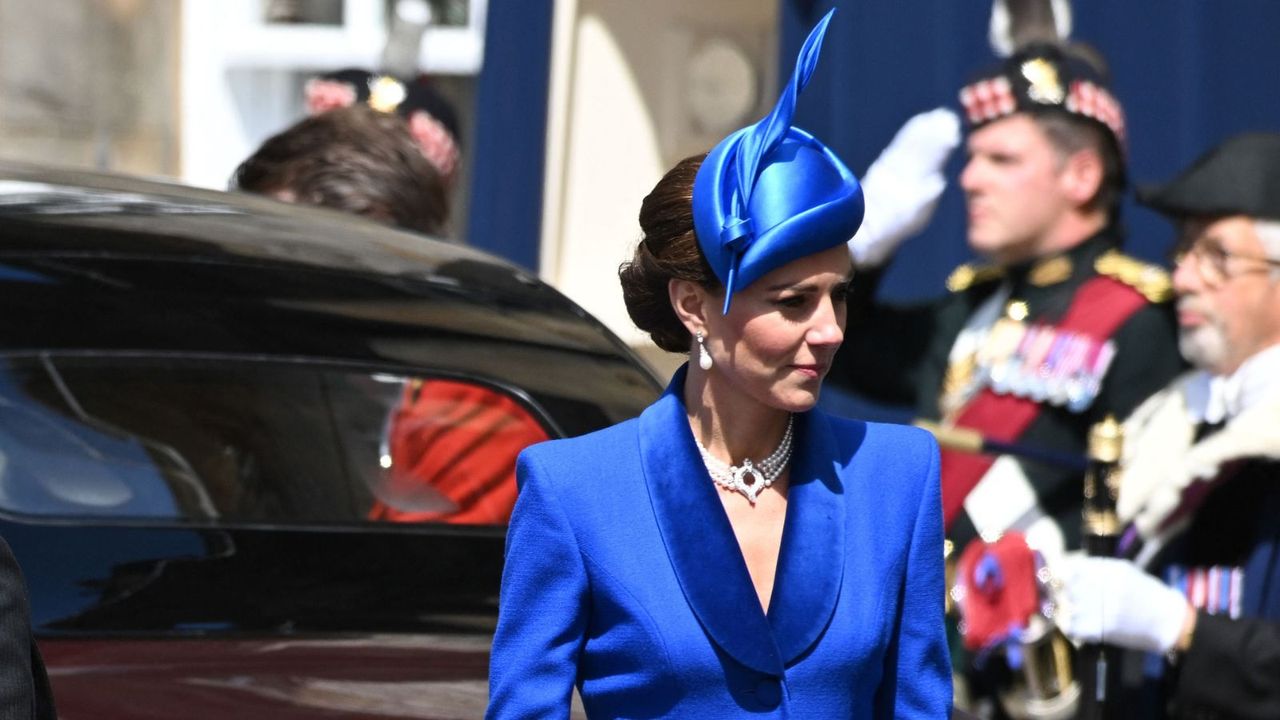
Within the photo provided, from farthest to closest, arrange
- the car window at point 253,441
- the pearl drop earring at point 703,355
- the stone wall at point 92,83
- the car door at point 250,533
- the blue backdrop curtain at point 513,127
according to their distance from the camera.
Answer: the stone wall at point 92,83
the blue backdrop curtain at point 513,127
the car window at point 253,441
the car door at point 250,533
the pearl drop earring at point 703,355

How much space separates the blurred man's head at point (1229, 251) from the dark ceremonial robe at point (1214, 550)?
153mm

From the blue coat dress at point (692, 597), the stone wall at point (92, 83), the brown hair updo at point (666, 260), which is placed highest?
the brown hair updo at point (666, 260)

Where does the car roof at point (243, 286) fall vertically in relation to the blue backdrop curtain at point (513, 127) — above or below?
above

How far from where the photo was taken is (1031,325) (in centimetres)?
434

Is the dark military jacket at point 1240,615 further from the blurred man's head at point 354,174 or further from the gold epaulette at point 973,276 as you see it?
the blurred man's head at point 354,174

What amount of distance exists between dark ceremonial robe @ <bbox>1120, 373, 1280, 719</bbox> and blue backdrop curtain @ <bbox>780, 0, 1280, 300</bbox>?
3.85ft

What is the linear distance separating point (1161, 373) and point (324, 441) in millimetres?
1813

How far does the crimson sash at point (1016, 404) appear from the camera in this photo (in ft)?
13.9

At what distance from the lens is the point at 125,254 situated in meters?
2.99

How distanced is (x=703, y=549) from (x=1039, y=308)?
2312 mm

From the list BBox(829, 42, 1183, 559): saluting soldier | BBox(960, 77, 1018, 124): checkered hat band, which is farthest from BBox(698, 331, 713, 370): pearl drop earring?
BBox(960, 77, 1018, 124): checkered hat band

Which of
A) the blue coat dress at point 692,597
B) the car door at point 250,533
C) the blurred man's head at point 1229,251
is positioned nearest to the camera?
the blue coat dress at point 692,597

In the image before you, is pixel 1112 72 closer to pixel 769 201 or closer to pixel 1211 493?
pixel 1211 493

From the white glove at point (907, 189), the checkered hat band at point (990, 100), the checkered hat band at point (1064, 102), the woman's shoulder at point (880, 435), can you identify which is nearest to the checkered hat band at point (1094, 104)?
the checkered hat band at point (1064, 102)
